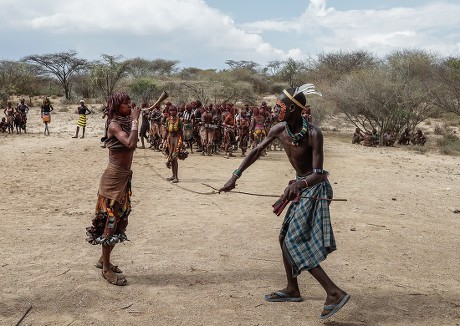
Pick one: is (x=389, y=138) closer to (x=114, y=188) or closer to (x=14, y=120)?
(x=14, y=120)

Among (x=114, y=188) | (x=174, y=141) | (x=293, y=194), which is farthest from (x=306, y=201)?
(x=174, y=141)

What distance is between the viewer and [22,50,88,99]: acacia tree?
40031 millimetres

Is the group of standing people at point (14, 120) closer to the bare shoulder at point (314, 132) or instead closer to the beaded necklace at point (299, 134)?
the beaded necklace at point (299, 134)

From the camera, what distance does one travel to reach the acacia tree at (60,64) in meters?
40.0

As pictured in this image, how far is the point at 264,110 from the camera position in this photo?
51.4 ft

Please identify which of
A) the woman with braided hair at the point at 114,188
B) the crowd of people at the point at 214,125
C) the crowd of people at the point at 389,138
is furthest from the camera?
the crowd of people at the point at 389,138

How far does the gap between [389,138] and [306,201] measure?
17.7 metres

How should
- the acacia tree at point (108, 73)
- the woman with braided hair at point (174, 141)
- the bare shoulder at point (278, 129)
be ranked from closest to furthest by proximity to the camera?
the bare shoulder at point (278, 129) → the woman with braided hair at point (174, 141) → the acacia tree at point (108, 73)

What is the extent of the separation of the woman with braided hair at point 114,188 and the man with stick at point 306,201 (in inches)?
57.1

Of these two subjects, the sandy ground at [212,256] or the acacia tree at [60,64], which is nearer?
the sandy ground at [212,256]

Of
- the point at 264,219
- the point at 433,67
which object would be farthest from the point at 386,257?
the point at 433,67

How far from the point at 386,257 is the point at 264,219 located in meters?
2.04

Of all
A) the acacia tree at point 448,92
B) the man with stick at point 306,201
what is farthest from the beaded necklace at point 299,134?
the acacia tree at point 448,92

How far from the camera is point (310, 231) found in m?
3.87
